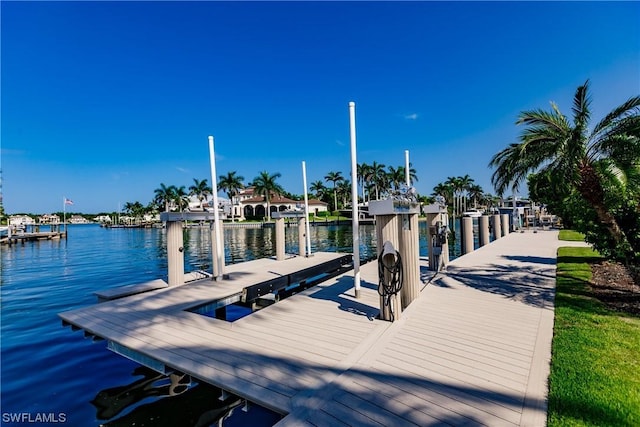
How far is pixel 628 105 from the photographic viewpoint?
685 centimetres

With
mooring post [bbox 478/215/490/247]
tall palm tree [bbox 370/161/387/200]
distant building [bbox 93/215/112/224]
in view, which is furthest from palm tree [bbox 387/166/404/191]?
distant building [bbox 93/215/112/224]

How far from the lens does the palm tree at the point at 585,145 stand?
6.78 metres

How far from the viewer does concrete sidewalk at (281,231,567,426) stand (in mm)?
2924

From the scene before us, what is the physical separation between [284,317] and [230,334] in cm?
106

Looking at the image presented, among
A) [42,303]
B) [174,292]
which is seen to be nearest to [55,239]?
[42,303]

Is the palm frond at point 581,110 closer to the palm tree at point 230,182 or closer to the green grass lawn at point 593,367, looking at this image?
the green grass lawn at point 593,367

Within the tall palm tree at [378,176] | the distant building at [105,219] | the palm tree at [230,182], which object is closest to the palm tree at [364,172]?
the tall palm tree at [378,176]

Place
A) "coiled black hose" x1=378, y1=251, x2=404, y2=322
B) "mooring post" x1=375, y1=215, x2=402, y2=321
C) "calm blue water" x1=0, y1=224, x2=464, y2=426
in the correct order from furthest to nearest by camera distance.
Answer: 1. "mooring post" x1=375, y1=215, x2=402, y2=321
2. "coiled black hose" x1=378, y1=251, x2=404, y2=322
3. "calm blue water" x1=0, y1=224, x2=464, y2=426

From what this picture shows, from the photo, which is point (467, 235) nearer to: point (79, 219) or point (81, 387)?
point (81, 387)

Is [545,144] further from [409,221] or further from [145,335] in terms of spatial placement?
[145,335]

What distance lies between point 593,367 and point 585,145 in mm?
5639
